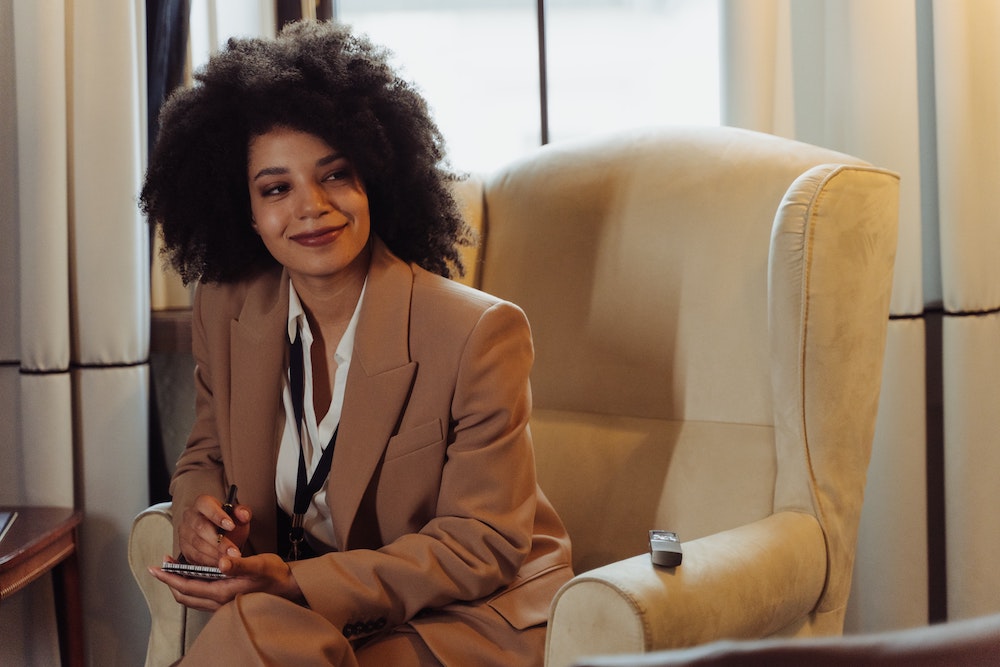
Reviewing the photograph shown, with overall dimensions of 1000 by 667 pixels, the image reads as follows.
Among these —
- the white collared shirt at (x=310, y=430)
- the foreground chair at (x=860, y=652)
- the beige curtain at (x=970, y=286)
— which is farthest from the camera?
the beige curtain at (x=970, y=286)

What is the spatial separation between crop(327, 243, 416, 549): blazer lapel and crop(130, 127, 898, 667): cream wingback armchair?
1.14 feet

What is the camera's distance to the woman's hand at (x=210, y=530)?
4.41 feet

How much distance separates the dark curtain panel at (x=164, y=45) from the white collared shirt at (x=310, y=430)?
85cm

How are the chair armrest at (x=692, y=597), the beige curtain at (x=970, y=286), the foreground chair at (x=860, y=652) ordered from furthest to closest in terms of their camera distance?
1. the beige curtain at (x=970, y=286)
2. the chair armrest at (x=692, y=597)
3. the foreground chair at (x=860, y=652)

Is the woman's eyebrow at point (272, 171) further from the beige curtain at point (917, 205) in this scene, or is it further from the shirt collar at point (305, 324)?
the beige curtain at point (917, 205)

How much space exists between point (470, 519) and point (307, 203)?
0.52 metres

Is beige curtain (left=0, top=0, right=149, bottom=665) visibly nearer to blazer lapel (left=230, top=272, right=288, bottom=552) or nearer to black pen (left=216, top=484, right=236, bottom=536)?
blazer lapel (left=230, top=272, right=288, bottom=552)

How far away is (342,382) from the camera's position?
146cm

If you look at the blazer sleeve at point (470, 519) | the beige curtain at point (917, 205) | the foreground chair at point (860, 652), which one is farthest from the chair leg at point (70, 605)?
the foreground chair at point (860, 652)

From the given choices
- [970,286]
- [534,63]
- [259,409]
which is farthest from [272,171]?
[970,286]

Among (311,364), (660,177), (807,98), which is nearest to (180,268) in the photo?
(311,364)

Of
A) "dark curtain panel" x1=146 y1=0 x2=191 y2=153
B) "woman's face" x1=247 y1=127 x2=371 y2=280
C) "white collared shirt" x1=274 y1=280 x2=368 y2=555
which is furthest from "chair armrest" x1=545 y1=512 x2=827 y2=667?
"dark curtain panel" x1=146 y1=0 x2=191 y2=153

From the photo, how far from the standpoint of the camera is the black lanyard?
4.67 feet

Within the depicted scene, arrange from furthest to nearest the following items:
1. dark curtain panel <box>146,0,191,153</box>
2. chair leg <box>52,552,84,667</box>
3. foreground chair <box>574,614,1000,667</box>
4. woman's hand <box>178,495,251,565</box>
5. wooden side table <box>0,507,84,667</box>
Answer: dark curtain panel <box>146,0,191,153</box>, chair leg <box>52,552,84,667</box>, wooden side table <box>0,507,84,667</box>, woman's hand <box>178,495,251,565</box>, foreground chair <box>574,614,1000,667</box>
